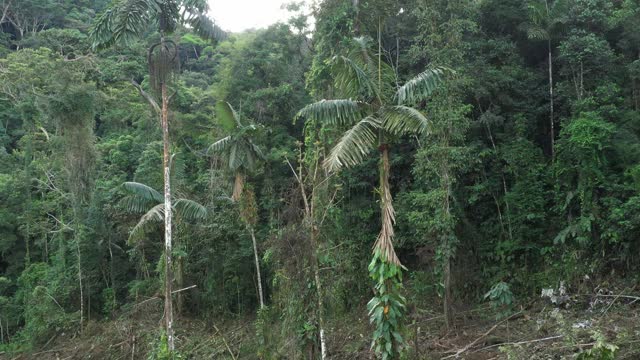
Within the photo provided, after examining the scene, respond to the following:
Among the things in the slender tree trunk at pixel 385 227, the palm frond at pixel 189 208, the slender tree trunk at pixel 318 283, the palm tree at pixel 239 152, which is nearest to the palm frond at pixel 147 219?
the palm frond at pixel 189 208

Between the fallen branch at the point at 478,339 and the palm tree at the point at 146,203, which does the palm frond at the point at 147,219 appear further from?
the fallen branch at the point at 478,339

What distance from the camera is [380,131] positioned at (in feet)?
29.3

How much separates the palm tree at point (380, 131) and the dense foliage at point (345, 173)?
36mm

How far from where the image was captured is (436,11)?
1463cm

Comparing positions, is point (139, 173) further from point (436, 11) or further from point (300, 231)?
point (436, 11)

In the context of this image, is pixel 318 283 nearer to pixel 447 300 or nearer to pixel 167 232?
pixel 167 232

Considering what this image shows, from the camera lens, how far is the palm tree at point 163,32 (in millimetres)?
12180

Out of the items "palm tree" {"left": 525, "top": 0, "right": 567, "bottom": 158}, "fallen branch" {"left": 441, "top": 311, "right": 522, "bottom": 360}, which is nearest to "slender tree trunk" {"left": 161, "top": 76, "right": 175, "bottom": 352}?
"fallen branch" {"left": 441, "top": 311, "right": 522, "bottom": 360}

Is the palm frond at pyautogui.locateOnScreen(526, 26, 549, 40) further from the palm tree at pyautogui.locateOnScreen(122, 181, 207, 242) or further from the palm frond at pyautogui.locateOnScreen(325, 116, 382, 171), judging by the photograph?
the palm tree at pyautogui.locateOnScreen(122, 181, 207, 242)

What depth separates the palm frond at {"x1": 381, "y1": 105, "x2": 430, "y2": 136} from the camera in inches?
332

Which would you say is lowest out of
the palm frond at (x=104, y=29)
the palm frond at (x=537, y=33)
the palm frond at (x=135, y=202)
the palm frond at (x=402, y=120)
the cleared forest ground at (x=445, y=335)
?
the cleared forest ground at (x=445, y=335)

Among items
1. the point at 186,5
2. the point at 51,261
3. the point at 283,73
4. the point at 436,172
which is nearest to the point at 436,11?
the point at 436,172

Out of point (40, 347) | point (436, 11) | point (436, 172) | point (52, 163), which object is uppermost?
point (436, 11)

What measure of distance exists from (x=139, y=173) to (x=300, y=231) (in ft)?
35.4
